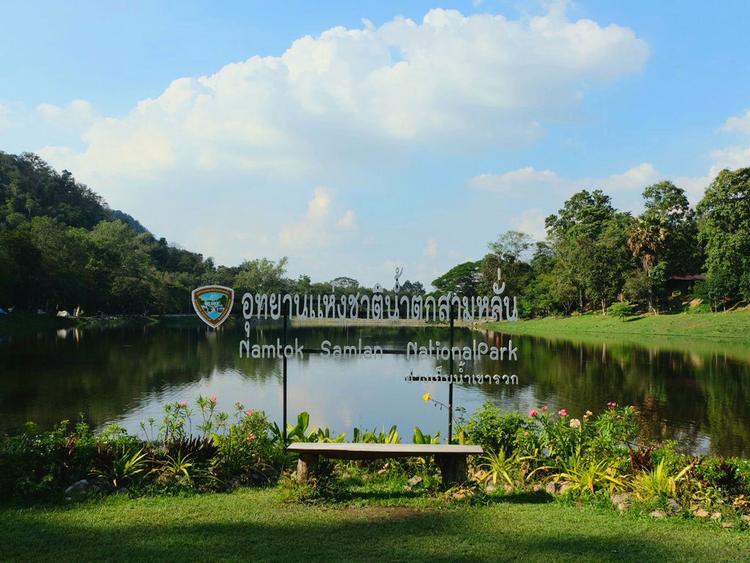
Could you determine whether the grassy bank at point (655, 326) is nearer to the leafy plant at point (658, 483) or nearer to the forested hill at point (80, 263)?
the forested hill at point (80, 263)

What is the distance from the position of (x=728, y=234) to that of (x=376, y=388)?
39.2 metres

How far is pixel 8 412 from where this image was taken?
1489 cm

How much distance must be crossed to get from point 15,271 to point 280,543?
183ft

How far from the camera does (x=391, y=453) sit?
257 inches

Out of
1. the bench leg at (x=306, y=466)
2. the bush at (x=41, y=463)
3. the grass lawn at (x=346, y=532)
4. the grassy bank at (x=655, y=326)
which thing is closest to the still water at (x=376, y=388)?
the bench leg at (x=306, y=466)

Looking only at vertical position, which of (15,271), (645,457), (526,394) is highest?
(15,271)

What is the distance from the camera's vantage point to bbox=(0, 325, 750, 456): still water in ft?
48.3

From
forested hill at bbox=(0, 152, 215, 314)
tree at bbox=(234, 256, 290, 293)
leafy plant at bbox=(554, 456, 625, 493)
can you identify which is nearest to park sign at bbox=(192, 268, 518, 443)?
leafy plant at bbox=(554, 456, 625, 493)

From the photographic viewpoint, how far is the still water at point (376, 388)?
14.7m

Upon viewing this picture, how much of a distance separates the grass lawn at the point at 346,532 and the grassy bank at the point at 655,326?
1545 inches

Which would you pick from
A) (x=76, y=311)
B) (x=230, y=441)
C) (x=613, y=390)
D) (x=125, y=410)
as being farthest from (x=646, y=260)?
(x=76, y=311)

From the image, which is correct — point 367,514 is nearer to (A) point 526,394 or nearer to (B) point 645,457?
(B) point 645,457

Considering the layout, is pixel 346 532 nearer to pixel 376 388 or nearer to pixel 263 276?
pixel 376 388

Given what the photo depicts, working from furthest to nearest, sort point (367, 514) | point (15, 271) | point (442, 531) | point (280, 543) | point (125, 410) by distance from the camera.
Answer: point (15, 271) < point (125, 410) < point (367, 514) < point (442, 531) < point (280, 543)
